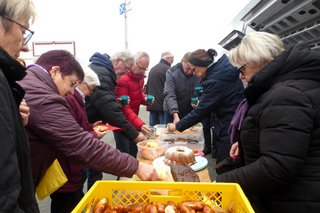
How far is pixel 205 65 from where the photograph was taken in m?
2.59

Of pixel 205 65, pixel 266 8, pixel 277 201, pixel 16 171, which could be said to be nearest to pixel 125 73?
pixel 205 65

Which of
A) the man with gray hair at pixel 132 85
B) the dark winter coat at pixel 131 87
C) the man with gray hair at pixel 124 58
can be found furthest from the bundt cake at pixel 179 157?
the man with gray hair at pixel 124 58

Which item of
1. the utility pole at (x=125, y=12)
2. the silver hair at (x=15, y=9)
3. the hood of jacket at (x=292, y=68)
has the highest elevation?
the utility pole at (x=125, y=12)

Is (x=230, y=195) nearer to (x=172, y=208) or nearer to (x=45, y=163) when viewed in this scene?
(x=172, y=208)

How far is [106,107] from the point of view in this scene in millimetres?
2490

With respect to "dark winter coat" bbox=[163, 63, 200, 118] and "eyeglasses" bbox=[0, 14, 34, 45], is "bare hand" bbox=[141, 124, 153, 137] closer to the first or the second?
"dark winter coat" bbox=[163, 63, 200, 118]

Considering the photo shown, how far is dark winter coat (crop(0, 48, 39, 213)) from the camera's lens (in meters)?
0.65

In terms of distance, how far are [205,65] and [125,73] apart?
3.93 feet

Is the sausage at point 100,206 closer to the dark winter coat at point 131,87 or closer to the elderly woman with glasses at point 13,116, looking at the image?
the elderly woman with glasses at point 13,116

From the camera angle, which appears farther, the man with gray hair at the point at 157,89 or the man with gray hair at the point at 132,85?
the man with gray hair at the point at 157,89

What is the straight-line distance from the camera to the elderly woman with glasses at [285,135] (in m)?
1.05

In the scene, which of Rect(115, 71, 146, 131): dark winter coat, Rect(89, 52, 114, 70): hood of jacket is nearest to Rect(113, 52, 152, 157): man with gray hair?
Rect(115, 71, 146, 131): dark winter coat

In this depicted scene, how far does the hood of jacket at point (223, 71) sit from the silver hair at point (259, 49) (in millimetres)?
935

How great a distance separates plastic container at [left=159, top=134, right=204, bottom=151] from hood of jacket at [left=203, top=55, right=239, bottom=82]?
0.55 metres
